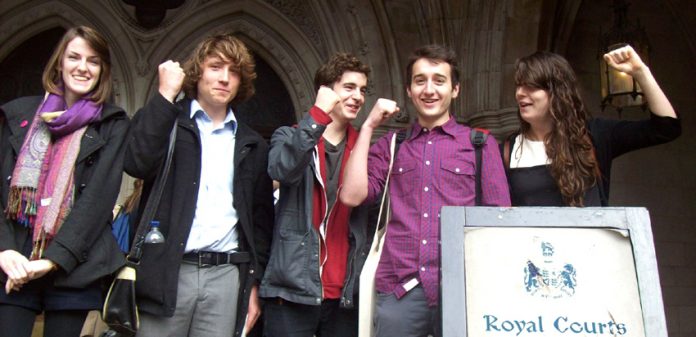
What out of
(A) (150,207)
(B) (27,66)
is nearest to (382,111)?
(A) (150,207)

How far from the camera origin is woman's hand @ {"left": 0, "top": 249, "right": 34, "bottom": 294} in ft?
6.08

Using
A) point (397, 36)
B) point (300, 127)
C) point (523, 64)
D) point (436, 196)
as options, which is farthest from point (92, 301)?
point (397, 36)

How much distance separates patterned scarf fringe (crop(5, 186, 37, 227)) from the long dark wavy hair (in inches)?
67.2

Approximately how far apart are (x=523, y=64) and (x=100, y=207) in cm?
155

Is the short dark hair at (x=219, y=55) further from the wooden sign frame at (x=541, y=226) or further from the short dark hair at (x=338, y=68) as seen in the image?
the wooden sign frame at (x=541, y=226)

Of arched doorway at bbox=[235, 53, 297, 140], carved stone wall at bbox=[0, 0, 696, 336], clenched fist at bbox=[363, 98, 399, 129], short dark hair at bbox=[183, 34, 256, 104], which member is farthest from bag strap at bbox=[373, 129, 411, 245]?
arched doorway at bbox=[235, 53, 297, 140]

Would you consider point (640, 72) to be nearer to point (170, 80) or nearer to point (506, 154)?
point (506, 154)

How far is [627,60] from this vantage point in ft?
6.32

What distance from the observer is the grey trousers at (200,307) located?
2090 millimetres

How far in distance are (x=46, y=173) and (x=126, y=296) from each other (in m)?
0.49

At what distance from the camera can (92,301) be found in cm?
198

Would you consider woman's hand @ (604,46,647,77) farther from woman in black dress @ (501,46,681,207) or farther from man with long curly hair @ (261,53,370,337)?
man with long curly hair @ (261,53,370,337)

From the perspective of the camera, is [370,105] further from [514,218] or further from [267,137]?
[514,218]

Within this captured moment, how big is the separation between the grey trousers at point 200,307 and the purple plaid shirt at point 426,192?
1.86 ft
